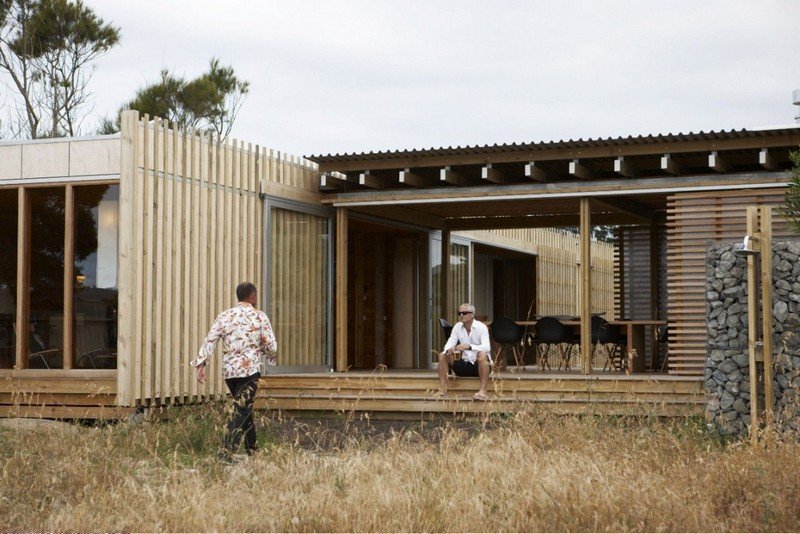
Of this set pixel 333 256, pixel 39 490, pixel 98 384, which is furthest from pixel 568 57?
pixel 39 490

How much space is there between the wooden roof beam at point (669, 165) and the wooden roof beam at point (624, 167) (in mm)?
373

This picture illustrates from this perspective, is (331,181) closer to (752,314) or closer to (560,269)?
(752,314)

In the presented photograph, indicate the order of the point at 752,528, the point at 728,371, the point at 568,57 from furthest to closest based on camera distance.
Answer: the point at 568,57
the point at 728,371
the point at 752,528

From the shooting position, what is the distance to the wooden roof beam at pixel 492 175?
503 inches

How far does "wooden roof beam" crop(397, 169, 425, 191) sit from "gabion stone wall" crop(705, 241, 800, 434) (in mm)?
4579

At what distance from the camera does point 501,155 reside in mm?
12664

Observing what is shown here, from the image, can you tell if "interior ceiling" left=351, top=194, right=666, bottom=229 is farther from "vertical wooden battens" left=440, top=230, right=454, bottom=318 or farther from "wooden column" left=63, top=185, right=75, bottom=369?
"wooden column" left=63, top=185, right=75, bottom=369

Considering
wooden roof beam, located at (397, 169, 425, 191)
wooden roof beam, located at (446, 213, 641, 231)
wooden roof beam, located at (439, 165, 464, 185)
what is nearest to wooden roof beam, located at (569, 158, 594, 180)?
wooden roof beam, located at (439, 165, 464, 185)

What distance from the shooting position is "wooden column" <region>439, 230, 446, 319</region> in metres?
16.8

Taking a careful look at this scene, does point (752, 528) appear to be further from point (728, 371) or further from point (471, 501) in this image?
point (728, 371)

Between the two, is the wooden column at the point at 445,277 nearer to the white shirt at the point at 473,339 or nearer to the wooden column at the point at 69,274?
the white shirt at the point at 473,339

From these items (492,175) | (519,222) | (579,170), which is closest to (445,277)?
(519,222)

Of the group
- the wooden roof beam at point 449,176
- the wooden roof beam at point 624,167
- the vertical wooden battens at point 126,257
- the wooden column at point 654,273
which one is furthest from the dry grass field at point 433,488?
the wooden column at point 654,273

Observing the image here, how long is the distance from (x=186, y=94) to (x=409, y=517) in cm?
2178
